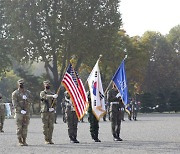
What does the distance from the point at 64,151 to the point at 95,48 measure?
41.2 meters

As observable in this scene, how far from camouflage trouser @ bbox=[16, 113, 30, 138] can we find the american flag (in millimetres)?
1580

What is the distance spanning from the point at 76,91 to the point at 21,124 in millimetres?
2061

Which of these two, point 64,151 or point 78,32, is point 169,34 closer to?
point 78,32

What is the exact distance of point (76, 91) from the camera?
1769 cm

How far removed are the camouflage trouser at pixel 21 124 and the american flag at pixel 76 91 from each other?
1580 millimetres

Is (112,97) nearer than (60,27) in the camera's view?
Yes

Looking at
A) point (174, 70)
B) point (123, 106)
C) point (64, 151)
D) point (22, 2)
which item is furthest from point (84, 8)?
point (64, 151)

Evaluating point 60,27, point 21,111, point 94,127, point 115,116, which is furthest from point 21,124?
point 60,27

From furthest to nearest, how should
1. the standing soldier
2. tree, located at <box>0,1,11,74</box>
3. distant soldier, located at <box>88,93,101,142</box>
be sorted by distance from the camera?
tree, located at <box>0,1,11,74</box>, the standing soldier, distant soldier, located at <box>88,93,101,142</box>

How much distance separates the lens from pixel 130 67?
2751 inches

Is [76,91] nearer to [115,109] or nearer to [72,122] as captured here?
[72,122]

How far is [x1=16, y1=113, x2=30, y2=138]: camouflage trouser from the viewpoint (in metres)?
16.8

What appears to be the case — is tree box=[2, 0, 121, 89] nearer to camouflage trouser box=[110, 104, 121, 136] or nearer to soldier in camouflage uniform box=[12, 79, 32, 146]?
camouflage trouser box=[110, 104, 121, 136]

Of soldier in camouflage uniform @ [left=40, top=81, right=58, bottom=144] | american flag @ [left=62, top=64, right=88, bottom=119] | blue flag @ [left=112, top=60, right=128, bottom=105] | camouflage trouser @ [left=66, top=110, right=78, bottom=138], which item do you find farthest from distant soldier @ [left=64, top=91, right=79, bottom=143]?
blue flag @ [left=112, top=60, right=128, bottom=105]
